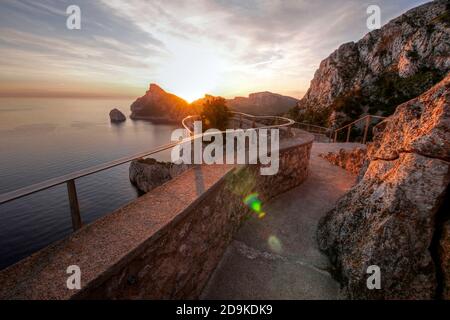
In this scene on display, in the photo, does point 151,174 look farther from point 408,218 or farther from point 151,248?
point 408,218

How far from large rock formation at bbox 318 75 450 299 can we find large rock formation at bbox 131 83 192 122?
535ft

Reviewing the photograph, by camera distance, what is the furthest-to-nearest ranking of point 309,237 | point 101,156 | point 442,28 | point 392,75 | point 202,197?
point 101,156 → point 392,75 → point 442,28 → point 309,237 → point 202,197

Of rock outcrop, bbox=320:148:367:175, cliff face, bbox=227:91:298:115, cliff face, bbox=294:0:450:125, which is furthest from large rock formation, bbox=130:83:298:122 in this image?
rock outcrop, bbox=320:148:367:175

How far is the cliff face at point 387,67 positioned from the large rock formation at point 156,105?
12564 cm

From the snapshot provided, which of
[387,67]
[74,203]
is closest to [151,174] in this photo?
[74,203]

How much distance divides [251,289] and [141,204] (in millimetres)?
2737

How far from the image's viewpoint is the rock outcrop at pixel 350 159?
29.9 ft

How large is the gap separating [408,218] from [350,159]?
7.18 m

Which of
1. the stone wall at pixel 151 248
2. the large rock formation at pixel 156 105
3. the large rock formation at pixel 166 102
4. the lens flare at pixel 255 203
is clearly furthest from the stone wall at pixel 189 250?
the large rock formation at pixel 156 105

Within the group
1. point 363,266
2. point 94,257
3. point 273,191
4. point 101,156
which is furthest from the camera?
point 101,156

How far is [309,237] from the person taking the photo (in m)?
5.39

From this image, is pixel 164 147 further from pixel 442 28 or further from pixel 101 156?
pixel 101 156

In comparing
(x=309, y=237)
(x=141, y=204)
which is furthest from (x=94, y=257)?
(x=309, y=237)

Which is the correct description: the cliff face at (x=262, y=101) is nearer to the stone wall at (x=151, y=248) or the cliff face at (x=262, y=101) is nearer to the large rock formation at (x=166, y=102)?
the large rock formation at (x=166, y=102)
